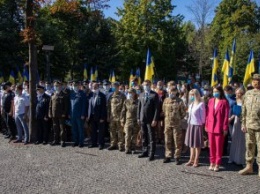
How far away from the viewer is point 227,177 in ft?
25.2

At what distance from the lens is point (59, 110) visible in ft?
36.7

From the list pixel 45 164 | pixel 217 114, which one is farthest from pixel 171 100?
pixel 45 164

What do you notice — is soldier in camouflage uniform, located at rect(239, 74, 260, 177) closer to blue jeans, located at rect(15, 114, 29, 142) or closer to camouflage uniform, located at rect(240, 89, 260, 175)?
camouflage uniform, located at rect(240, 89, 260, 175)

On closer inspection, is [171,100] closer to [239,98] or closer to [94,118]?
[239,98]

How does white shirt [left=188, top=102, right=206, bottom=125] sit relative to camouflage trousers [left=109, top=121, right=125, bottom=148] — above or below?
A: above

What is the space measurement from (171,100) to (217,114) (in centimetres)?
133

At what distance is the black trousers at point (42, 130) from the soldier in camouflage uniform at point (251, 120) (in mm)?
6629

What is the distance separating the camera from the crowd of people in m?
8.24

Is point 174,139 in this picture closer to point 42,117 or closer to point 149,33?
point 42,117

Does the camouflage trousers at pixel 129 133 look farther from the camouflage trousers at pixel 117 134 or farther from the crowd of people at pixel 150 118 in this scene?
the camouflage trousers at pixel 117 134

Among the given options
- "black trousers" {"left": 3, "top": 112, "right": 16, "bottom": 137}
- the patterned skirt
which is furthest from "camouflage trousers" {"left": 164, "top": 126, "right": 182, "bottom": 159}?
"black trousers" {"left": 3, "top": 112, "right": 16, "bottom": 137}

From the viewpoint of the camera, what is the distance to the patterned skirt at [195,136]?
859 centimetres

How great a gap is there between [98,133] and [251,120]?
200 inches

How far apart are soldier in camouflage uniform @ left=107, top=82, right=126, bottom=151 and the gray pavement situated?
A: 0.60m
